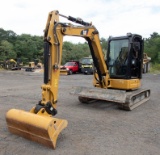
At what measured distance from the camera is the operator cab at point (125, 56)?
780 centimetres

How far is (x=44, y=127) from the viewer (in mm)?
4312

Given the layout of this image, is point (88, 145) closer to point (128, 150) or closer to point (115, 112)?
point (128, 150)

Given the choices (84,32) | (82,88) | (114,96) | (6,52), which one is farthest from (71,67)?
(6,52)

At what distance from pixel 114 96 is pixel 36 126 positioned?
3.31 metres

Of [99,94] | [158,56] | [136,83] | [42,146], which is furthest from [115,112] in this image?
[158,56]

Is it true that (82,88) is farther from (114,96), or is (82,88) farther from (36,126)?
(36,126)

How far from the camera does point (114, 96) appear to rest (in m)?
7.12

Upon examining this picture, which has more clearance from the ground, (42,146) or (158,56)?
(158,56)

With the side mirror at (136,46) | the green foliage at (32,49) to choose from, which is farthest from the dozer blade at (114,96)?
the green foliage at (32,49)

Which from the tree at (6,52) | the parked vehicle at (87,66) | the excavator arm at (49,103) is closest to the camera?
the excavator arm at (49,103)

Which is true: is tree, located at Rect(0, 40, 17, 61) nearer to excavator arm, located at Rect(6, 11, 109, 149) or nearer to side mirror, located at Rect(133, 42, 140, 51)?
side mirror, located at Rect(133, 42, 140, 51)

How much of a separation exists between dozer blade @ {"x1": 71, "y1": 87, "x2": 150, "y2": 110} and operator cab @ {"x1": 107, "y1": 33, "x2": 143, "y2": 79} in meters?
0.73

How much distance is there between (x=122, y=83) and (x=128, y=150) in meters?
3.79

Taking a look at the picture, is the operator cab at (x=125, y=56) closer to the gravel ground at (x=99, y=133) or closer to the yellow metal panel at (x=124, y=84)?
the yellow metal panel at (x=124, y=84)
